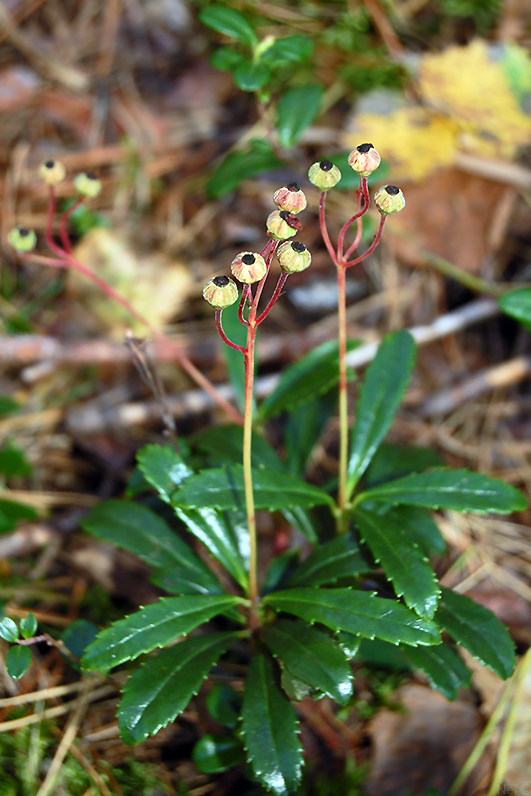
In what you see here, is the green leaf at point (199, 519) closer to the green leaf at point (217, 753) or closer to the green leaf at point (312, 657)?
the green leaf at point (312, 657)

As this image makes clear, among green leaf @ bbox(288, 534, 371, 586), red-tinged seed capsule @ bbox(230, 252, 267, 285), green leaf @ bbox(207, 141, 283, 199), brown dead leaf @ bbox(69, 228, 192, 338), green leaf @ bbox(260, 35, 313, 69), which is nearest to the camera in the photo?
red-tinged seed capsule @ bbox(230, 252, 267, 285)

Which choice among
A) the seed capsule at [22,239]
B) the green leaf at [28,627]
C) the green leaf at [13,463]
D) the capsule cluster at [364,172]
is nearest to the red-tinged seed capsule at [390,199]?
the capsule cluster at [364,172]

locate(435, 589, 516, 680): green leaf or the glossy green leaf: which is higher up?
the glossy green leaf

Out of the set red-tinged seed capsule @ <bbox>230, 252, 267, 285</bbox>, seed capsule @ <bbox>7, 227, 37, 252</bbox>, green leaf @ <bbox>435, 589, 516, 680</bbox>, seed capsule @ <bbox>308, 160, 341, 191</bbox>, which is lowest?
green leaf @ <bbox>435, 589, 516, 680</bbox>

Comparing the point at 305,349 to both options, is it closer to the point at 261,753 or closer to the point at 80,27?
the point at 261,753

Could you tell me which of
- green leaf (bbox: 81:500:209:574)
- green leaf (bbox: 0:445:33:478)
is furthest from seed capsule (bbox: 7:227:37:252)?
green leaf (bbox: 0:445:33:478)

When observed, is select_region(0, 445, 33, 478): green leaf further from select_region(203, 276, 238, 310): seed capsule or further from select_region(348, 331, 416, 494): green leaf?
select_region(203, 276, 238, 310): seed capsule

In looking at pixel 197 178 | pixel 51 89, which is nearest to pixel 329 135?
pixel 197 178

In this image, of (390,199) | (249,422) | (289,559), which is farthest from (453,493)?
(390,199)
